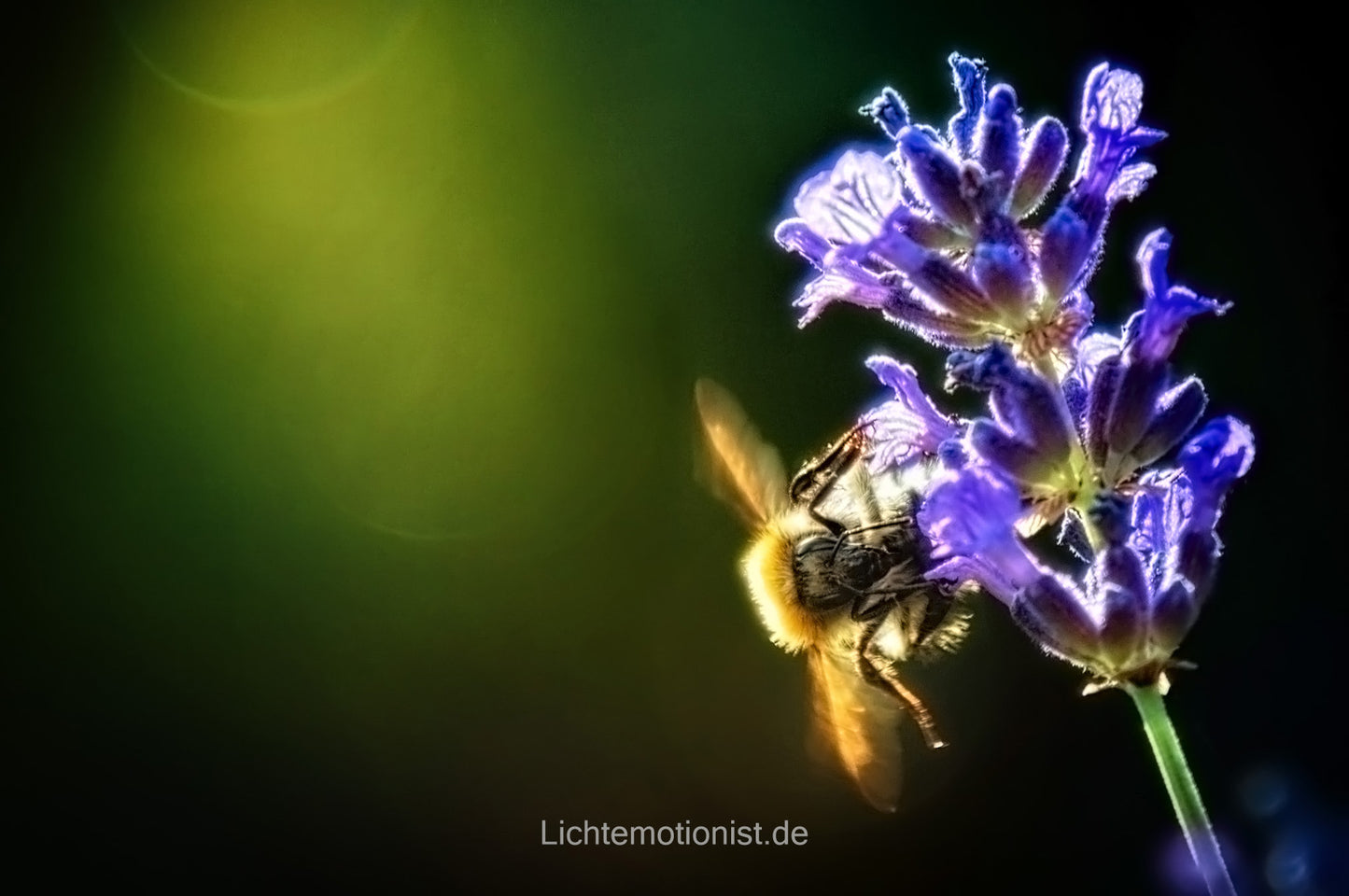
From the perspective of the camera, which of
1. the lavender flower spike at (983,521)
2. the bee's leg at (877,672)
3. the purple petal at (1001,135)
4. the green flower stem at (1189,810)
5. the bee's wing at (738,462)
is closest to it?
the green flower stem at (1189,810)

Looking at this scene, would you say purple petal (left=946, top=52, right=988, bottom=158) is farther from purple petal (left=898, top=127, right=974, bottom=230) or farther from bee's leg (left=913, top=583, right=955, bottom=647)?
bee's leg (left=913, top=583, right=955, bottom=647)

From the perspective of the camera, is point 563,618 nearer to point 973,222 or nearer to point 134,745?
point 134,745

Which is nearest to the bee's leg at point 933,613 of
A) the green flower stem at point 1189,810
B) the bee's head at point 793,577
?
the bee's head at point 793,577

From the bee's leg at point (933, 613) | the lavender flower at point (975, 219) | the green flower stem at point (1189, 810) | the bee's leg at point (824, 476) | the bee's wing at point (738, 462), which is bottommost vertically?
the green flower stem at point (1189, 810)

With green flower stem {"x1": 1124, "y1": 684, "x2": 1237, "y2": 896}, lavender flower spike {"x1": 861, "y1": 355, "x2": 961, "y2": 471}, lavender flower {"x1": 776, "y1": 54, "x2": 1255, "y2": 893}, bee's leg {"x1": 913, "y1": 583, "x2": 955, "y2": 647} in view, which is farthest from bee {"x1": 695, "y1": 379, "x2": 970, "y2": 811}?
green flower stem {"x1": 1124, "y1": 684, "x2": 1237, "y2": 896}

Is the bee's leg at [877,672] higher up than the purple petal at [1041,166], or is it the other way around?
the purple petal at [1041,166]

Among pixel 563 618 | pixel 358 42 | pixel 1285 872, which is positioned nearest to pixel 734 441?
pixel 1285 872

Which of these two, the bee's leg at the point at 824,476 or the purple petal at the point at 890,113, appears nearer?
the purple petal at the point at 890,113

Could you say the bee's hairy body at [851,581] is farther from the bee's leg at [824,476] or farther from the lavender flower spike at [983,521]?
the lavender flower spike at [983,521]
